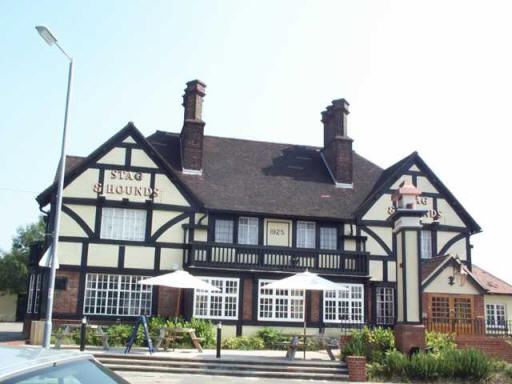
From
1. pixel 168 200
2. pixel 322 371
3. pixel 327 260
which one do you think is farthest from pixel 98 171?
pixel 322 371

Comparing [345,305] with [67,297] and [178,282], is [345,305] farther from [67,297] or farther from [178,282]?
→ [67,297]

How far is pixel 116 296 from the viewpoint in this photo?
77.6 feet

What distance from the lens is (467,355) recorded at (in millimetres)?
15867

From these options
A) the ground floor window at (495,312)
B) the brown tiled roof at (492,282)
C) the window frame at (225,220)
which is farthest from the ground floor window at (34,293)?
the ground floor window at (495,312)

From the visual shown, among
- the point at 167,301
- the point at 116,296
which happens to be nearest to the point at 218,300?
the point at 167,301

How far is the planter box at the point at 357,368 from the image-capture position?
52.5 ft

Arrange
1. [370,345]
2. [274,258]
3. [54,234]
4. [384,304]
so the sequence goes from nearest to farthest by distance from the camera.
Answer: [54,234]
[370,345]
[274,258]
[384,304]

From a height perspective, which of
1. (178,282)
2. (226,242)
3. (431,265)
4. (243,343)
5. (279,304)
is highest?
(226,242)

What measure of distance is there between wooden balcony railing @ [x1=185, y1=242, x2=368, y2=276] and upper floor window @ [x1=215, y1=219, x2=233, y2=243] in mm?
1399

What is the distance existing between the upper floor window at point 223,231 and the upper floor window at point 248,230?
0.39m

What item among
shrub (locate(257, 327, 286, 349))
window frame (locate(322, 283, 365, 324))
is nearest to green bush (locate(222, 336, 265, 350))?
shrub (locate(257, 327, 286, 349))

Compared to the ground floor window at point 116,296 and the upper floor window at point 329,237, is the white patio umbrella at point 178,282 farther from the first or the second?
the upper floor window at point 329,237

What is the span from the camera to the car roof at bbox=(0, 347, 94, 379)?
10.7 feet

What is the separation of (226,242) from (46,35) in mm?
13517
